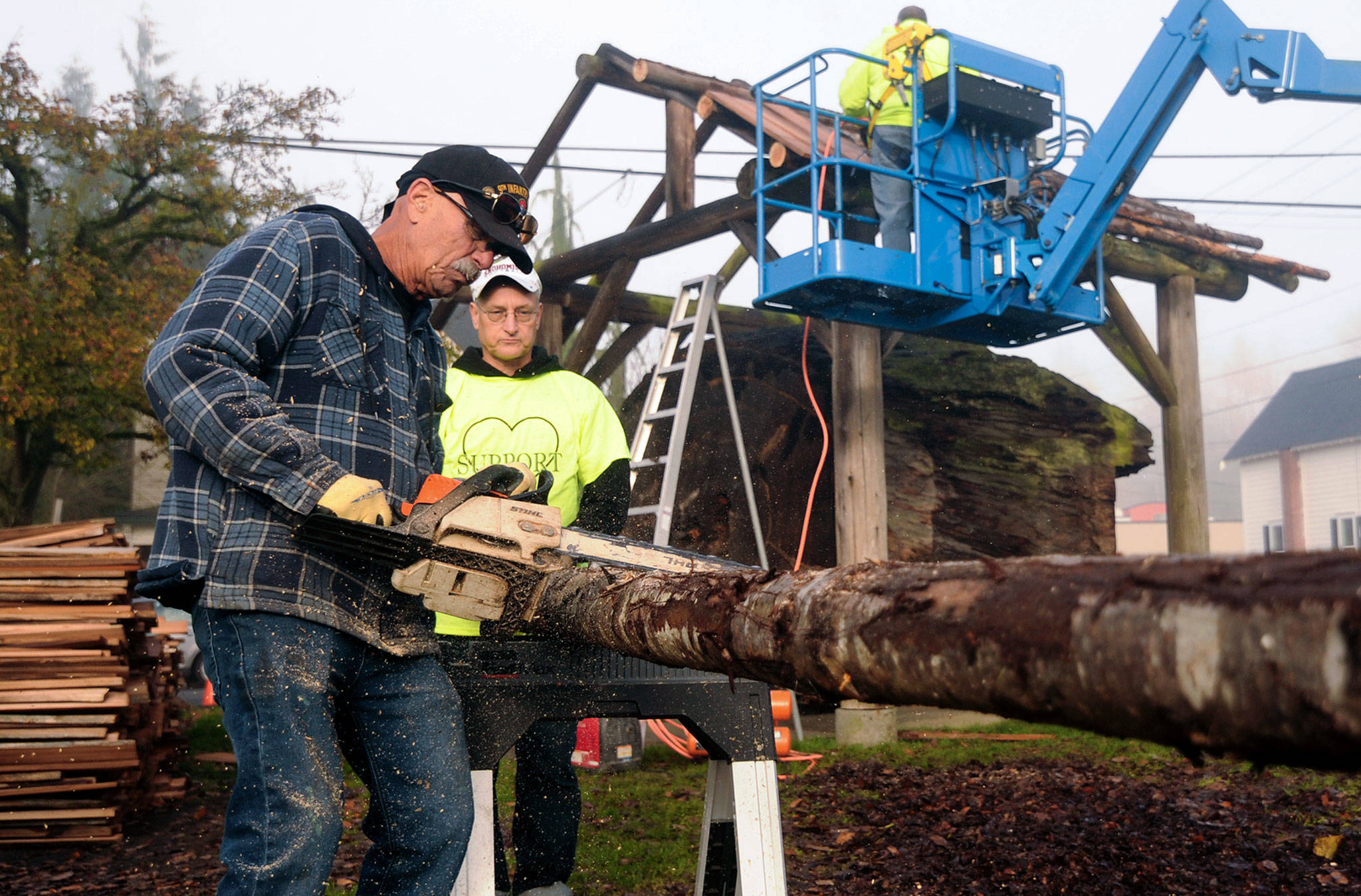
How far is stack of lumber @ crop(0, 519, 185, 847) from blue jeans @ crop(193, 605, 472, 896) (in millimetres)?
3665

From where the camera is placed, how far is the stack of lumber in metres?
5.36

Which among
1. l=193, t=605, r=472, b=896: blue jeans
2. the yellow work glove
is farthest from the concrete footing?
the yellow work glove

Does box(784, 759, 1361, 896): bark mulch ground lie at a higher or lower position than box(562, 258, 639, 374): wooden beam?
lower

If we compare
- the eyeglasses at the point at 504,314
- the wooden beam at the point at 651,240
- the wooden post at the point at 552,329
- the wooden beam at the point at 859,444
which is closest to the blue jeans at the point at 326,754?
the eyeglasses at the point at 504,314

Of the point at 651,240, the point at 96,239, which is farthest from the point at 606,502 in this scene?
the point at 96,239

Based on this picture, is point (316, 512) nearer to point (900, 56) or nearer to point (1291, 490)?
point (900, 56)

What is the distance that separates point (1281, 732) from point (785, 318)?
8.99 meters

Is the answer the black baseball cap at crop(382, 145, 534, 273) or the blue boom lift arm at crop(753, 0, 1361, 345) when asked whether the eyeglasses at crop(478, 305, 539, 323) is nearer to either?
the black baseball cap at crop(382, 145, 534, 273)

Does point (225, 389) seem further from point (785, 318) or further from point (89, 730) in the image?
point (785, 318)

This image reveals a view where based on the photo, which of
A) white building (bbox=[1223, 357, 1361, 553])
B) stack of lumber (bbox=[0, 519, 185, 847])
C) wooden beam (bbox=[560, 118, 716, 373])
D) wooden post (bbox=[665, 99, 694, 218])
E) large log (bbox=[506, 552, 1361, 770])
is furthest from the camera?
white building (bbox=[1223, 357, 1361, 553])

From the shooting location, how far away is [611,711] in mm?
2766

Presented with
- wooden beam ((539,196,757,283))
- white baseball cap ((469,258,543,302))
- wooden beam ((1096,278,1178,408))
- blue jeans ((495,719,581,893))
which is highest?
wooden beam ((539,196,757,283))

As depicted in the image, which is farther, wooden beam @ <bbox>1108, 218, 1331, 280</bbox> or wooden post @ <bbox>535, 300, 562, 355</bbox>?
wooden post @ <bbox>535, 300, 562, 355</bbox>

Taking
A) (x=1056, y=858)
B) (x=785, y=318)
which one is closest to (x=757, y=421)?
(x=785, y=318)
